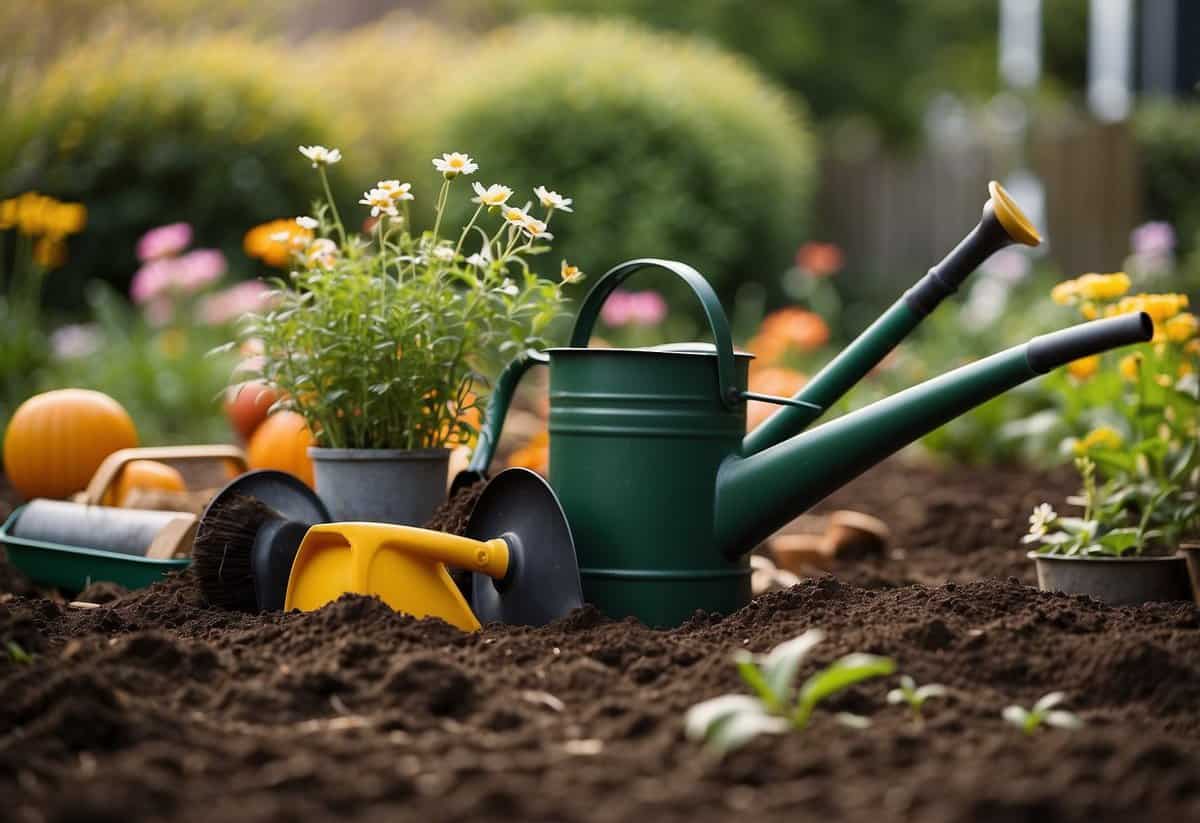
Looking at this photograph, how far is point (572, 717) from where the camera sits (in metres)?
1.56

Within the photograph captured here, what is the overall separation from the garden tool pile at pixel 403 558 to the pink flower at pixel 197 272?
3601mm

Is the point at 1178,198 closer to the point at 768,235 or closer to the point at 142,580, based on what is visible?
the point at 768,235

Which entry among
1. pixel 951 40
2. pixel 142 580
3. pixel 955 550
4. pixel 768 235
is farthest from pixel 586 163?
pixel 951 40

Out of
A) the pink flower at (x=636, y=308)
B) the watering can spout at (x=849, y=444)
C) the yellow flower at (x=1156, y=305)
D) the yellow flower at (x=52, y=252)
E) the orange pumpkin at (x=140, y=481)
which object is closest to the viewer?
the watering can spout at (x=849, y=444)

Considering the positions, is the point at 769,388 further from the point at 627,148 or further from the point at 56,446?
the point at 627,148

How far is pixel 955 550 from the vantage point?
3453 mm

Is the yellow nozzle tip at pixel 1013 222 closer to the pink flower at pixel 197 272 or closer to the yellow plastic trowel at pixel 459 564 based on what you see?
the yellow plastic trowel at pixel 459 564

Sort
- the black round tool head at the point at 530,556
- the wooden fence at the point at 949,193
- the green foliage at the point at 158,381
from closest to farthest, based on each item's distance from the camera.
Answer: the black round tool head at the point at 530,556
the green foliage at the point at 158,381
the wooden fence at the point at 949,193

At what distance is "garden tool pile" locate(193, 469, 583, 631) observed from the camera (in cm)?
208

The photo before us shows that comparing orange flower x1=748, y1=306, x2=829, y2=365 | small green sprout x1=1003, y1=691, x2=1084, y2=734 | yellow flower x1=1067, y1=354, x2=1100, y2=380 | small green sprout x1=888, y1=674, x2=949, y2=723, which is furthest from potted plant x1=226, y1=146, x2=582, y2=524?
orange flower x1=748, y1=306, x2=829, y2=365

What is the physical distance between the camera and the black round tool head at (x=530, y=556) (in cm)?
213

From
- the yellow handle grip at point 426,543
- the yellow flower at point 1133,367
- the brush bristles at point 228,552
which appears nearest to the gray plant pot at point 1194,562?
the yellow flower at point 1133,367

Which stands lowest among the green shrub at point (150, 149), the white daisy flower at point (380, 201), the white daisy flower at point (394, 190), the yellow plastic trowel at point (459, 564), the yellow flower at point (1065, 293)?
the yellow plastic trowel at point (459, 564)

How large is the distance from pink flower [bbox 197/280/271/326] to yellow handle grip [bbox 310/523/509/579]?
127 inches
